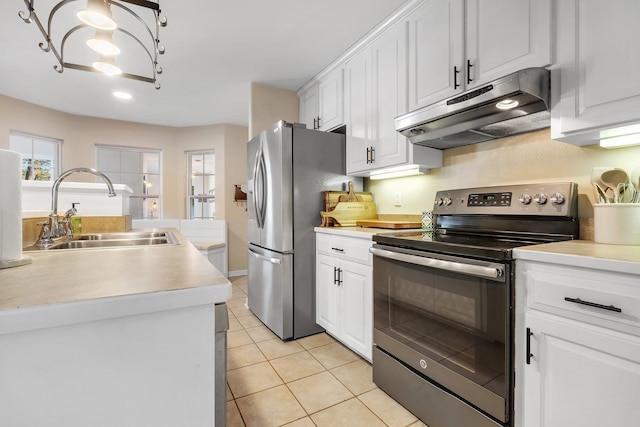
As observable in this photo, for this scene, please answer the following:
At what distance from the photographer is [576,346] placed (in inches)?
38.9

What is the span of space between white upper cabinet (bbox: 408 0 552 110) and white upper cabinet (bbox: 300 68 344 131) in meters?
0.86

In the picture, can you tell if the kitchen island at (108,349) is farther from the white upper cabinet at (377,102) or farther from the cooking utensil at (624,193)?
the white upper cabinet at (377,102)

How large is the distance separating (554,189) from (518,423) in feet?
3.43

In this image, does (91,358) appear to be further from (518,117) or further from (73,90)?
(73,90)

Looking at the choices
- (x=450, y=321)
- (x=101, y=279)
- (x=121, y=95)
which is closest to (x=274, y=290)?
(x=450, y=321)

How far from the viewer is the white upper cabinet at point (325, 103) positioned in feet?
9.06

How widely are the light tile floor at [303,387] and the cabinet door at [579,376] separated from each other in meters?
0.63

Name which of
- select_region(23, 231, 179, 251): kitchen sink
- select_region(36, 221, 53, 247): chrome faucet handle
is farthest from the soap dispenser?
select_region(36, 221, 53, 247): chrome faucet handle

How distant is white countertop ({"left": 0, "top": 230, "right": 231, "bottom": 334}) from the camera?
52 centimetres

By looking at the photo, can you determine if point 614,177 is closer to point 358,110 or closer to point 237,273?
point 358,110

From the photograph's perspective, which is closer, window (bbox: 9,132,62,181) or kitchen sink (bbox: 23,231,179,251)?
kitchen sink (bbox: 23,231,179,251)

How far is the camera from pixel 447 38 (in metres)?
1.77

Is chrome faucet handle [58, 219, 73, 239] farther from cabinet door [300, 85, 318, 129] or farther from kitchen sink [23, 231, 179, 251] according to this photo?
cabinet door [300, 85, 318, 129]

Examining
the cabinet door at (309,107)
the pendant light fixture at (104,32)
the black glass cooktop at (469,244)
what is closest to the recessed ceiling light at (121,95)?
the pendant light fixture at (104,32)
